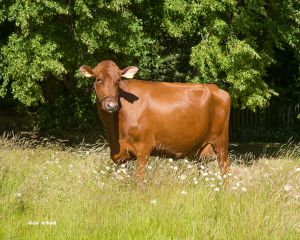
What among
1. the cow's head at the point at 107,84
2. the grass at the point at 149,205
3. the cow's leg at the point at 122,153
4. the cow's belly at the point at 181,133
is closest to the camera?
the grass at the point at 149,205

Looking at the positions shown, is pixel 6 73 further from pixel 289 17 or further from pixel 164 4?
pixel 289 17

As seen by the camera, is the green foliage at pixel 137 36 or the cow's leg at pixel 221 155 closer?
the cow's leg at pixel 221 155

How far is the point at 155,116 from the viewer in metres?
7.17

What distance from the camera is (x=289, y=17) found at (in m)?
12.4

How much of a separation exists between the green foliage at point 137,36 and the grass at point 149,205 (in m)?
3.26

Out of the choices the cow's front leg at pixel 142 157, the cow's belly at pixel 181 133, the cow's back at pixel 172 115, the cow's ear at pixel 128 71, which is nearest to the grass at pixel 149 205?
the cow's front leg at pixel 142 157

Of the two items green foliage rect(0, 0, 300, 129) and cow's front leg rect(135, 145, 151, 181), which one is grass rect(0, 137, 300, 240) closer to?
cow's front leg rect(135, 145, 151, 181)

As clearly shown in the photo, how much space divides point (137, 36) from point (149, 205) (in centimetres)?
553

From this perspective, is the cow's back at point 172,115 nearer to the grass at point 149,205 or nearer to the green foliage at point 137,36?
the grass at point 149,205

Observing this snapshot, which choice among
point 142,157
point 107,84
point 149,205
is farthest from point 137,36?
point 149,205

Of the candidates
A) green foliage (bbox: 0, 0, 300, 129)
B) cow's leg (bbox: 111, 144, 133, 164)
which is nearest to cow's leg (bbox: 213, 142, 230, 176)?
cow's leg (bbox: 111, 144, 133, 164)

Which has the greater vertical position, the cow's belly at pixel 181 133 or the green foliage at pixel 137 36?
the green foliage at pixel 137 36

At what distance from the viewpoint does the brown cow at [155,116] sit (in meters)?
6.84

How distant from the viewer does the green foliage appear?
961 centimetres
